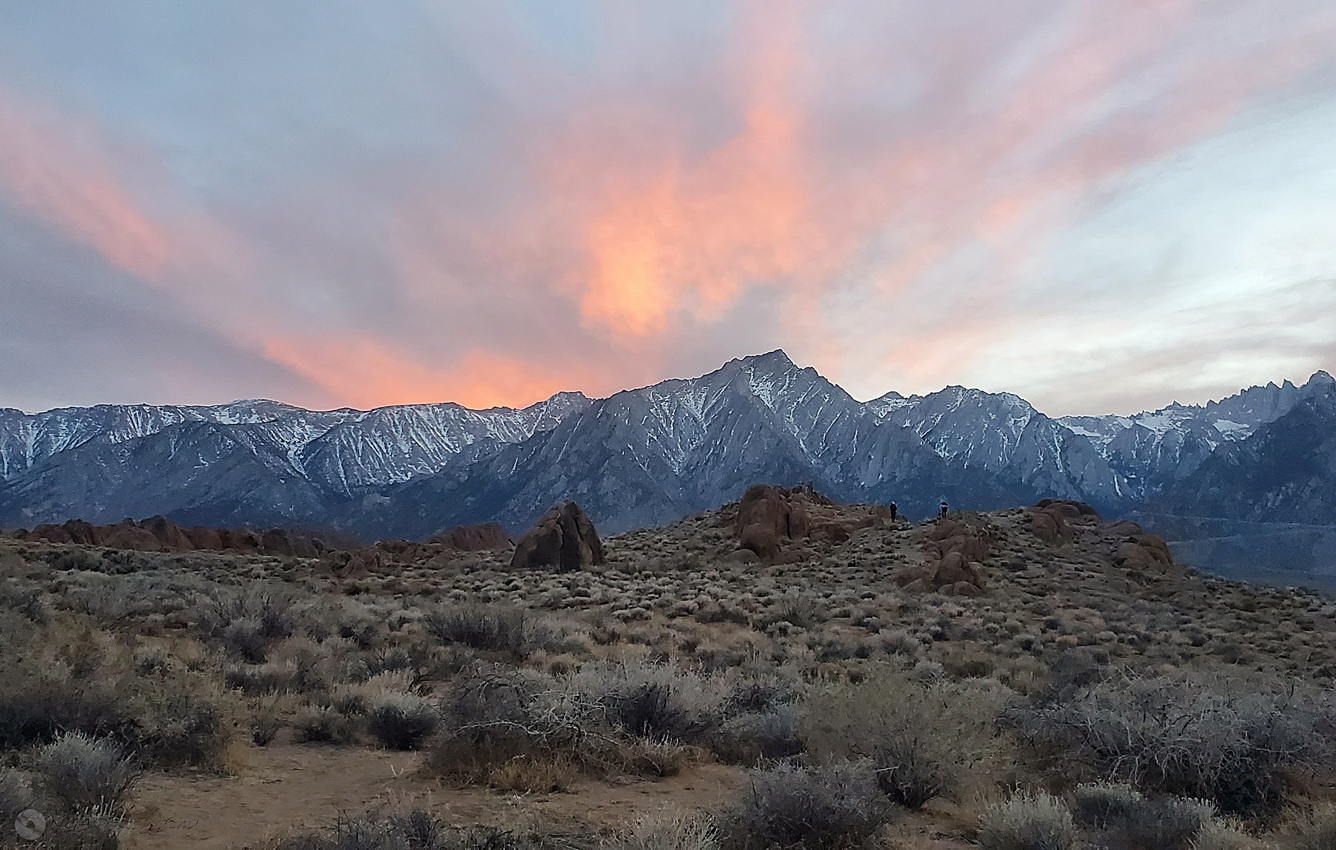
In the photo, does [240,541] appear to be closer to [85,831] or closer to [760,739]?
[760,739]

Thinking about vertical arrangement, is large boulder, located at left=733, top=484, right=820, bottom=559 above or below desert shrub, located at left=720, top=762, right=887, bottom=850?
above

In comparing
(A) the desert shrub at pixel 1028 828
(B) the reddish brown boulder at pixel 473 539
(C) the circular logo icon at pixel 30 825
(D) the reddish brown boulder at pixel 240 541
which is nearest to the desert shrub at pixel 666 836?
(A) the desert shrub at pixel 1028 828

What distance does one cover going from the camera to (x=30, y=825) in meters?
4.60

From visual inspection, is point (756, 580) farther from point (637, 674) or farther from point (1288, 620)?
point (637, 674)

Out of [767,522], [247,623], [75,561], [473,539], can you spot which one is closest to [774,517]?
[767,522]

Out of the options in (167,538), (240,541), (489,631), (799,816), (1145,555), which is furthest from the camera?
(240,541)

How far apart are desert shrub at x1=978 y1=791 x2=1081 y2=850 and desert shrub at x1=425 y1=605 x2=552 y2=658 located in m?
9.46

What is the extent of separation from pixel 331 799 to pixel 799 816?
392cm

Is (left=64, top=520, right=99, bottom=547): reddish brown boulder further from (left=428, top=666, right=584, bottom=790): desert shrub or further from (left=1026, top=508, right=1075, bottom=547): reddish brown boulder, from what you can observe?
(left=1026, top=508, right=1075, bottom=547): reddish brown boulder

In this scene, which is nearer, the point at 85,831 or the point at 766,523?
the point at 85,831

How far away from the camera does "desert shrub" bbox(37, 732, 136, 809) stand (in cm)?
534

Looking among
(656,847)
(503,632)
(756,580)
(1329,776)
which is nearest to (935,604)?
(756,580)

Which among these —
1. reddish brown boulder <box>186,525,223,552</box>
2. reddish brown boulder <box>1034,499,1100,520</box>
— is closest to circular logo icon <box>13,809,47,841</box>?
reddish brown boulder <box>186,525,223,552</box>

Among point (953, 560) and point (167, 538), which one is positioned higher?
point (167, 538)
